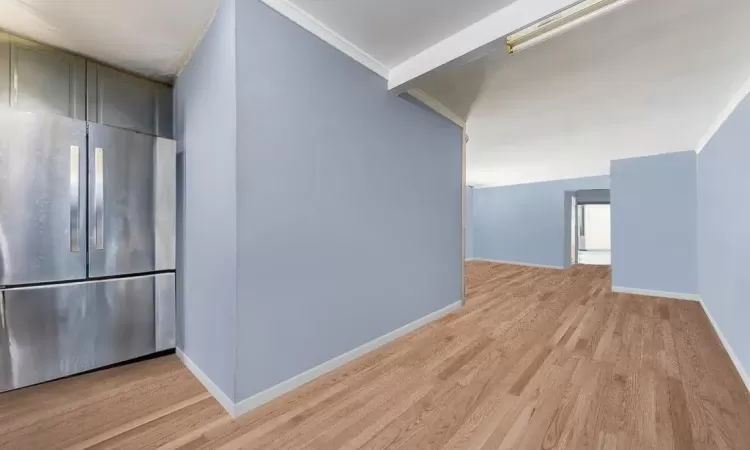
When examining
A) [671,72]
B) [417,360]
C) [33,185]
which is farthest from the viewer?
[671,72]

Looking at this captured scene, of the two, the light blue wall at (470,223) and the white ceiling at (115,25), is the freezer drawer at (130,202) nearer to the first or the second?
the white ceiling at (115,25)

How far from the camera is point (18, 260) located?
77.5 inches

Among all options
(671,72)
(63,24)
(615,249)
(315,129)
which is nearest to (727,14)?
(671,72)

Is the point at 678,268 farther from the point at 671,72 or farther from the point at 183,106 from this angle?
the point at 183,106

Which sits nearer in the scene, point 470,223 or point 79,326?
point 79,326

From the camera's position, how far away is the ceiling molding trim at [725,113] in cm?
256

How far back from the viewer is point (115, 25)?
2.04 meters

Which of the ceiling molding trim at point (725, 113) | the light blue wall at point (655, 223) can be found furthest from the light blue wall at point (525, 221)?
the ceiling molding trim at point (725, 113)

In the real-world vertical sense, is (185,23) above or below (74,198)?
above

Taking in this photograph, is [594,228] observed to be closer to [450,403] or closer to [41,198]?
[450,403]

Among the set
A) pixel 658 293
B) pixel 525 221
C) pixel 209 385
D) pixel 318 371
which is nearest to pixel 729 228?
pixel 658 293

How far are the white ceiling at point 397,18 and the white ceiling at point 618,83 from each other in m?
0.39

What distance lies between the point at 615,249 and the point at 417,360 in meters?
4.78

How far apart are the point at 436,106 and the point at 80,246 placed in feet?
11.9
